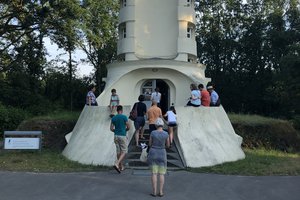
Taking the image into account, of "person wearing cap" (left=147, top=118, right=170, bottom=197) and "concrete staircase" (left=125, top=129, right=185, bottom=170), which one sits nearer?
"person wearing cap" (left=147, top=118, right=170, bottom=197)

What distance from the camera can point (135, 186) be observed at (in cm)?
1019

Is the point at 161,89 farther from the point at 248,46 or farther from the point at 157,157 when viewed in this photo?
the point at 248,46

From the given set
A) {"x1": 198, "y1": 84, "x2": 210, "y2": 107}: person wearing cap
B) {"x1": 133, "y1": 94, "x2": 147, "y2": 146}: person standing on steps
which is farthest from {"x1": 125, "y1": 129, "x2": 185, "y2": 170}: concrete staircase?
{"x1": 198, "y1": 84, "x2": 210, "y2": 107}: person wearing cap

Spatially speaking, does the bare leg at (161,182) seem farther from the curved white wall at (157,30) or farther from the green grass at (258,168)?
the curved white wall at (157,30)

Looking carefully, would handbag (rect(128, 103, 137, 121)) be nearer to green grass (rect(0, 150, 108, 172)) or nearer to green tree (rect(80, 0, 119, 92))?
green grass (rect(0, 150, 108, 172))

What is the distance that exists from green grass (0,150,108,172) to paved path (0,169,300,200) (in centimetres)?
71

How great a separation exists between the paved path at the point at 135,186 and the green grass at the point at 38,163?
2.34 ft

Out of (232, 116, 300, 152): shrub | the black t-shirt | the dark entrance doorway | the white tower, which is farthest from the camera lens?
the dark entrance doorway

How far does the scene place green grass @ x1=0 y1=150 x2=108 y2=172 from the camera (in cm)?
1266

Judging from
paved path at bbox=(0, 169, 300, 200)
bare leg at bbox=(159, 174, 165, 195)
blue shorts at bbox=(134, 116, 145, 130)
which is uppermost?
blue shorts at bbox=(134, 116, 145, 130)

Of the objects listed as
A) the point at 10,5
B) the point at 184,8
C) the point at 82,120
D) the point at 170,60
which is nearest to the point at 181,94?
the point at 170,60

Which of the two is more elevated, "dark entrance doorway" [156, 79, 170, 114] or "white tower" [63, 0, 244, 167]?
"white tower" [63, 0, 244, 167]

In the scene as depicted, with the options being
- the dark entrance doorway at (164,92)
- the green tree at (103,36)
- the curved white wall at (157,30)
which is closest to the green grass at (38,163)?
the dark entrance doorway at (164,92)

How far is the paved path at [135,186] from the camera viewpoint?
30.6 ft
